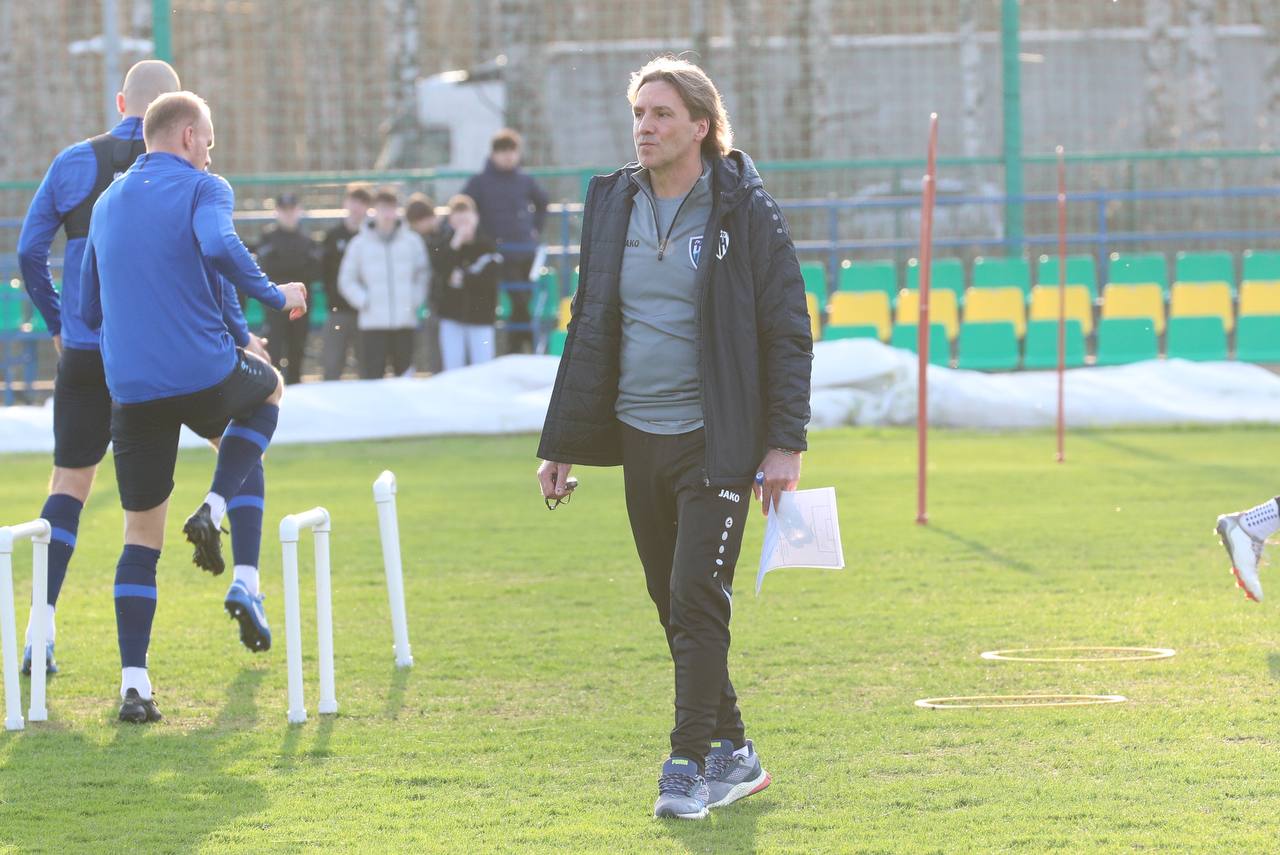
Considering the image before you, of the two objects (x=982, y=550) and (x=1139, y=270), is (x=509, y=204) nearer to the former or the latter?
(x=1139, y=270)

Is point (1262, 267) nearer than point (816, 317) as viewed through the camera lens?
No

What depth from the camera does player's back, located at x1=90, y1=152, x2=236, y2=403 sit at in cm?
602

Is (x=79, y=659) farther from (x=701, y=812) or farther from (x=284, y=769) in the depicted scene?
(x=701, y=812)

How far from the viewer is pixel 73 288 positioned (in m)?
6.65

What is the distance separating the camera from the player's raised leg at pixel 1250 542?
7.15 meters

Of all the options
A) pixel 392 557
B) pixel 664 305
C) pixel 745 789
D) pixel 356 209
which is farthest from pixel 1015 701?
pixel 356 209

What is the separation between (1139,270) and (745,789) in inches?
588

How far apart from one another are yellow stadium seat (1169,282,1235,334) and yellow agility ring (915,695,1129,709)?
501 inches

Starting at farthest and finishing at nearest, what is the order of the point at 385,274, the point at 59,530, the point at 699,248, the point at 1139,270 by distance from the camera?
the point at 1139,270, the point at 385,274, the point at 59,530, the point at 699,248

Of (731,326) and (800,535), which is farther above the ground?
(731,326)

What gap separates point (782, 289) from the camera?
5.01 meters

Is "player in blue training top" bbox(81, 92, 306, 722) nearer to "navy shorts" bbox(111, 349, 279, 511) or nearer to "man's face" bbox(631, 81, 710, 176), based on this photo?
"navy shorts" bbox(111, 349, 279, 511)

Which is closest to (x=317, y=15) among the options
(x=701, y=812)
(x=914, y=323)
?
(x=914, y=323)

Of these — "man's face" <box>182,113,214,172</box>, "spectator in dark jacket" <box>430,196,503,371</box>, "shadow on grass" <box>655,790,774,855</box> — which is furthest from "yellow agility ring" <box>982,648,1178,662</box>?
"spectator in dark jacket" <box>430,196,503,371</box>
